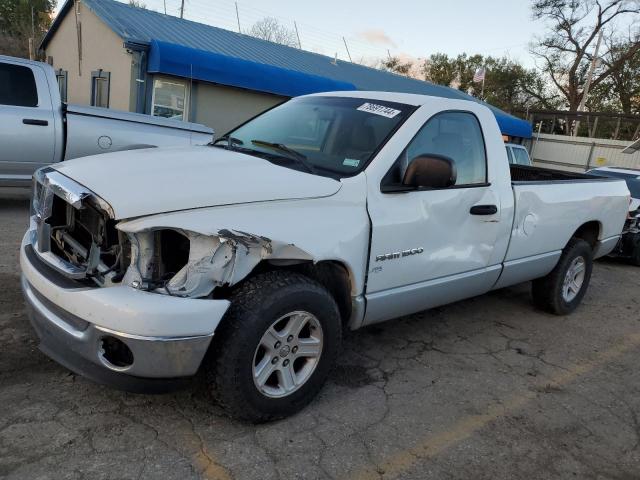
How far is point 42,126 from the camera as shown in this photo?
6996 mm

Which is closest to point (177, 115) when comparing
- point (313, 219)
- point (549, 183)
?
point (549, 183)

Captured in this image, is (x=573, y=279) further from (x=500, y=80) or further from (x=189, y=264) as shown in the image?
(x=500, y=80)

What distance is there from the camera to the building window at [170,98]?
1385cm

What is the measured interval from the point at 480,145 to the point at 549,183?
104 cm

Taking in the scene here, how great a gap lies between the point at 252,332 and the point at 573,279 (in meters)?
4.04

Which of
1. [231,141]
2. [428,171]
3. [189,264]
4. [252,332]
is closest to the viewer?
[189,264]

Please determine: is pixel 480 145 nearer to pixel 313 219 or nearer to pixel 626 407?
pixel 313 219

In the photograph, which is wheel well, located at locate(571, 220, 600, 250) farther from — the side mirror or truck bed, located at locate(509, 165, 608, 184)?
the side mirror

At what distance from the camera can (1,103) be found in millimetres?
6887

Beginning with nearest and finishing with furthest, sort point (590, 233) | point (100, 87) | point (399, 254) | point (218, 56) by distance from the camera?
point (399, 254) → point (590, 233) → point (218, 56) → point (100, 87)

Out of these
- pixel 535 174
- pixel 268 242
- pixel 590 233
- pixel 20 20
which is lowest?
pixel 590 233

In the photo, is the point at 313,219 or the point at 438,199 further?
the point at 438,199

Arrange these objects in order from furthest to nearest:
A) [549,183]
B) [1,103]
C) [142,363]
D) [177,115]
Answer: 1. [177,115]
2. [1,103]
3. [549,183]
4. [142,363]

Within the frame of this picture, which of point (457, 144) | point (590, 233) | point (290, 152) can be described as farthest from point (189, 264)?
point (590, 233)
